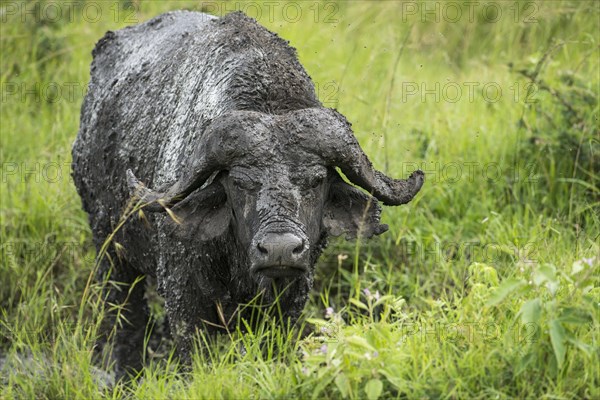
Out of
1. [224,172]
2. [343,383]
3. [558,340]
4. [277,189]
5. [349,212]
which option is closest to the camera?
[558,340]

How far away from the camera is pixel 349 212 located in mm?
5195

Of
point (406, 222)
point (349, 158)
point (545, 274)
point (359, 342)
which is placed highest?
point (349, 158)

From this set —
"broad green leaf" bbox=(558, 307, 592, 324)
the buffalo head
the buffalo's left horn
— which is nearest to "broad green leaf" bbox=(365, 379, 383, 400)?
the buffalo head

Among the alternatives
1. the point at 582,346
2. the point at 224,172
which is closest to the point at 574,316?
the point at 582,346

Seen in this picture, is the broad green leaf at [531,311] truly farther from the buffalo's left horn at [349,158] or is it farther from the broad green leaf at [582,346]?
the buffalo's left horn at [349,158]

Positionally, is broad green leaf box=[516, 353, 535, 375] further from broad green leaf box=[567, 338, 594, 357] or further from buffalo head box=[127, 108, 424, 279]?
buffalo head box=[127, 108, 424, 279]

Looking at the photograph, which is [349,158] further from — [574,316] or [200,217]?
[574,316]

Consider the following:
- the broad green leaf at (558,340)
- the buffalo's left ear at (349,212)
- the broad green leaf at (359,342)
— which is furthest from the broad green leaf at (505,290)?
the buffalo's left ear at (349,212)

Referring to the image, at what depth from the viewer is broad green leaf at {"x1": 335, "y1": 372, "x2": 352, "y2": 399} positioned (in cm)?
411

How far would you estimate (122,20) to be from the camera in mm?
10016

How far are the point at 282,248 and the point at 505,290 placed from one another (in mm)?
963

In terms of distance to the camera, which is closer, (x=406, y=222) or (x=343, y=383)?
(x=343, y=383)

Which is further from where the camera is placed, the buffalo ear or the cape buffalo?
the buffalo ear

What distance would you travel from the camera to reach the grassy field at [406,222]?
14.1ft
